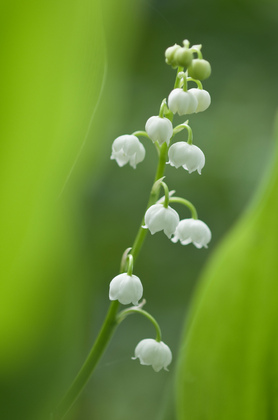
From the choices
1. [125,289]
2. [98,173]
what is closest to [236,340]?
[125,289]

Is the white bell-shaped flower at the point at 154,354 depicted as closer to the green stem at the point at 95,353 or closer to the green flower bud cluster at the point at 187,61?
the green stem at the point at 95,353

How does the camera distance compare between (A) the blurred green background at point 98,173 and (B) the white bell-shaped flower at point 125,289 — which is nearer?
(A) the blurred green background at point 98,173

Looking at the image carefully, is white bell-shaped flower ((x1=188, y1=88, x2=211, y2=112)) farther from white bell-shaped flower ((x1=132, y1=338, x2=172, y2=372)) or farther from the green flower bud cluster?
white bell-shaped flower ((x1=132, y1=338, x2=172, y2=372))

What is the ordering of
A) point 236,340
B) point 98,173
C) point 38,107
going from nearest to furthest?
point 38,107 < point 236,340 < point 98,173

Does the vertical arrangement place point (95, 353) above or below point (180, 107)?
below

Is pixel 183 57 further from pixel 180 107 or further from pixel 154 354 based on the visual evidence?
pixel 154 354

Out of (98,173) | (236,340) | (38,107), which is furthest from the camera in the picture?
(98,173)

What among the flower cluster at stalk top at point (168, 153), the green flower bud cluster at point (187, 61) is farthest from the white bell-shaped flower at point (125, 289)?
the green flower bud cluster at point (187, 61)

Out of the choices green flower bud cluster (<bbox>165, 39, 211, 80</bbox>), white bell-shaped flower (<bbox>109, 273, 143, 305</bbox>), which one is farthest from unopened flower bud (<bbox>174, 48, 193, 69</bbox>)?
white bell-shaped flower (<bbox>109, 273, 143, 305</bbox>)
